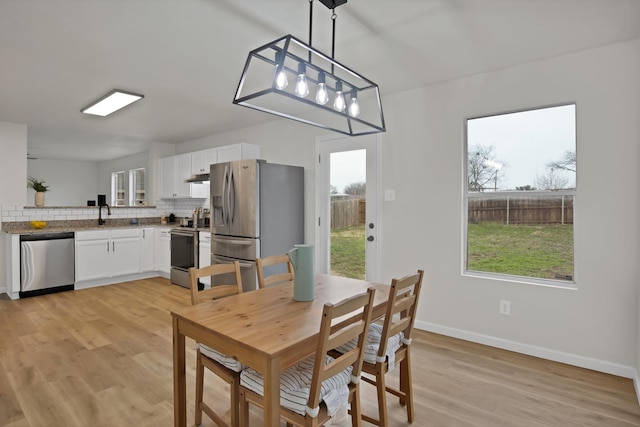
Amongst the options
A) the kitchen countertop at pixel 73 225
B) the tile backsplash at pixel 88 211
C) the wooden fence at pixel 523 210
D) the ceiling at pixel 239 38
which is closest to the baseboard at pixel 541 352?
the wooden fence at pixel 523 210

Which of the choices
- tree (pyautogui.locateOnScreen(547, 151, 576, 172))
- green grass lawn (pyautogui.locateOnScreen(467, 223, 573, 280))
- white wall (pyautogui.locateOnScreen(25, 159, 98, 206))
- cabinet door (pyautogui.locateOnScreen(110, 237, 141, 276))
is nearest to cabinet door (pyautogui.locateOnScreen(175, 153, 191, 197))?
cabinet door (pyautogui.locateOnScreen(110, 237, 141, 276))

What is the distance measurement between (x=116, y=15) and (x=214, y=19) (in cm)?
59

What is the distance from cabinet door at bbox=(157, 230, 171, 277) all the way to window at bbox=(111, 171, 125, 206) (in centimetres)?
414

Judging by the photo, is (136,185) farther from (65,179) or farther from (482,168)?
(482,168)

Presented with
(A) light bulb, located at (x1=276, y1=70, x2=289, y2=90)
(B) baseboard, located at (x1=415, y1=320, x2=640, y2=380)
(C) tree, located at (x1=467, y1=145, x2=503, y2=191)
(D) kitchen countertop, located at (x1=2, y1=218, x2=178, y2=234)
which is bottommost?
(B) baseboard, located at (x1=415, y1=320, x2=640, y2=380)

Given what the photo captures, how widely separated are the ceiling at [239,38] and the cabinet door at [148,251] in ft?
8.49

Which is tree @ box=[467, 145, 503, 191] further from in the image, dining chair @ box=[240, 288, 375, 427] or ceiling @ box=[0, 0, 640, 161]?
dining chair @ box=[240, 288, 375, 427]

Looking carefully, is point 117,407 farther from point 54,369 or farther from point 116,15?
point 116,15

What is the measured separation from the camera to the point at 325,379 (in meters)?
1.44

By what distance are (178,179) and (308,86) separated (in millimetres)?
3440

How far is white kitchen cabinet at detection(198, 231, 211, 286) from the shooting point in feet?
16.2

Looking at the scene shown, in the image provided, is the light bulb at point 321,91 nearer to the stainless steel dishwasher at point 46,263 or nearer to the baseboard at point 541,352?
the baseboard at point 541,352

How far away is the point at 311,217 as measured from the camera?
4.47 m

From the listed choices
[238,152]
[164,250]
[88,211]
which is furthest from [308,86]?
[88,211]
